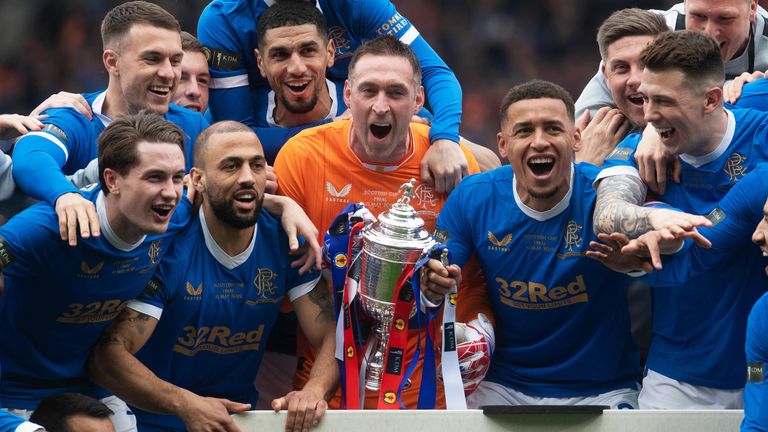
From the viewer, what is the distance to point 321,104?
18.7ft

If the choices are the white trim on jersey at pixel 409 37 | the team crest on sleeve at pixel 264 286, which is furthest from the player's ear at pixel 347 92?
the team crest on sleeve at pixel 264 286

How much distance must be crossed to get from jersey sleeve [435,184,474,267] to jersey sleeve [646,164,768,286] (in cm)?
72

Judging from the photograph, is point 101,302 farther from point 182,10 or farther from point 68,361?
point 182,10

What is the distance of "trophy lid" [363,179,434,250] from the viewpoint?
4594 mm

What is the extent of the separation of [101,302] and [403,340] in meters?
1.09

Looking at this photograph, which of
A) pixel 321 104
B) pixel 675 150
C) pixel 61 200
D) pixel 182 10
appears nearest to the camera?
pixel 61 200

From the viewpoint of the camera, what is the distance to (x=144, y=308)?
15.3 feet

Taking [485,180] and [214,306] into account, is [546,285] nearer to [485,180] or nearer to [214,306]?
Answer: [485,180]

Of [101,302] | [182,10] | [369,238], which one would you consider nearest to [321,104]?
[369,238]

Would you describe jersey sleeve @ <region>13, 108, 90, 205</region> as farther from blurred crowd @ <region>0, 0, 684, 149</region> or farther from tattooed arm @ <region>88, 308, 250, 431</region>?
blurred crowd @ <region>0, 0, 684, 149</region>

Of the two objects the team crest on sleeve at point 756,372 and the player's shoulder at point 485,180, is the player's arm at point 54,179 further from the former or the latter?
the team crest on sleeve at point 756,372

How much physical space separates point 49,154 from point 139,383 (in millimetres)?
905

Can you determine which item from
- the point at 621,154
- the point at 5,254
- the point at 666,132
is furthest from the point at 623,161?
the point at 5,254

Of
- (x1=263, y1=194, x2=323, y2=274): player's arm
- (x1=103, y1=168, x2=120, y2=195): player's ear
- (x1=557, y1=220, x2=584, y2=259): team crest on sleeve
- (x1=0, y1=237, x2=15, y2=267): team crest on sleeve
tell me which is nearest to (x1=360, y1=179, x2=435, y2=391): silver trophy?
(x1=263, y1=194, x2=323, y2=274): player's arm
